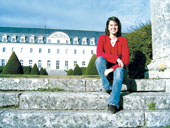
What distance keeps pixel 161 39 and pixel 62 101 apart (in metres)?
2.99

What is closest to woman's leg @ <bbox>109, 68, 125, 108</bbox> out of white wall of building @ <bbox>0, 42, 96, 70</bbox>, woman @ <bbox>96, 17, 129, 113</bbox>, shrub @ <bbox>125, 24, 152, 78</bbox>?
woman @ <bbox>96, 17, 129, 113</bbox>

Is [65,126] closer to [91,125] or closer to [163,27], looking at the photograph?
[91,125]

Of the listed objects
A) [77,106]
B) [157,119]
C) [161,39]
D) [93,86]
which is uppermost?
[161,39]

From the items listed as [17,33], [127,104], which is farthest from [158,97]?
[17,33]

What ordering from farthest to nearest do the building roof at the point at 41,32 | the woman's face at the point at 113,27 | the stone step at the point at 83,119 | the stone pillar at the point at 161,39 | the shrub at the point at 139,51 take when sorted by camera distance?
the building roof at the point at 41,32 → the shrub at the point at 139,51 → the stone pillar at the point at 161,39 → the woman's face at the point at 113,27 → the stone step at the point at 83,119

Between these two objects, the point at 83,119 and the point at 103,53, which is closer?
the point at 83,119

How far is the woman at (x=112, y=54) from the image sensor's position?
2547 mm

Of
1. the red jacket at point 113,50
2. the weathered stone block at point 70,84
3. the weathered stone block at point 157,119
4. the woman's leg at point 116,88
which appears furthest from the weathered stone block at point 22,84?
the weathered stone block at point 157,119

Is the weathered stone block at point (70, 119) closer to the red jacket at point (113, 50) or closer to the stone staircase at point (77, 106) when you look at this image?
the stone staircase at point (77, 106)

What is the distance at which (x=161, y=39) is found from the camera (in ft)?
12.8

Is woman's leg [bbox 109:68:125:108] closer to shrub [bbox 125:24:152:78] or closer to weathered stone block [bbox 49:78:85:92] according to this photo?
weathered stone block [bbox 49:78:85:92]

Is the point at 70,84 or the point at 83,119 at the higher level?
the point at 70,84

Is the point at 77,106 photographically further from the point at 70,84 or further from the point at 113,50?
the point at 113,50

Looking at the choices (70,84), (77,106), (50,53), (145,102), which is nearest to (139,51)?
(145,102)
